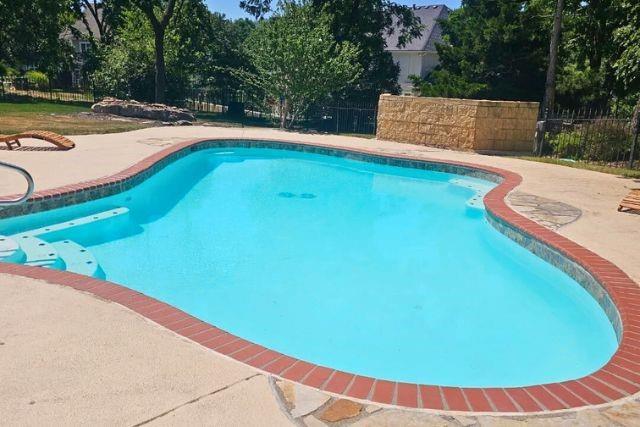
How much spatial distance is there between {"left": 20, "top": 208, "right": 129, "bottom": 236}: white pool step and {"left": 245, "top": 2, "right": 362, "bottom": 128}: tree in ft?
40.3

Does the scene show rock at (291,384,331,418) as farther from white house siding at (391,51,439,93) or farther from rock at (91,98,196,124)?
white house siding at (391,51,439,93)

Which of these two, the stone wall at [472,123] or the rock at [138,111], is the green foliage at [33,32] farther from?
the stone wall at [472,123]

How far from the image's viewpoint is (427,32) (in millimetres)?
47719

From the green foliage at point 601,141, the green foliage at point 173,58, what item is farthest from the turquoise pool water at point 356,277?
the green foliage at point 173,58

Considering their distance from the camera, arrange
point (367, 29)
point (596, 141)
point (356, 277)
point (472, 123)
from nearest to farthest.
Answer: point (356, 277), point (596, 141), point (472, 123), point (367, 29)

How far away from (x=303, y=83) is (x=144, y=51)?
1077 cm

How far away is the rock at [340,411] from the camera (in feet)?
9.62

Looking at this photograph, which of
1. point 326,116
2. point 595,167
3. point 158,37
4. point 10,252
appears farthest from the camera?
point 158,37

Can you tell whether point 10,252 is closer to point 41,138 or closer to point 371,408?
point 371,408

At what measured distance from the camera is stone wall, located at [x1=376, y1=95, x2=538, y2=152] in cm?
1625

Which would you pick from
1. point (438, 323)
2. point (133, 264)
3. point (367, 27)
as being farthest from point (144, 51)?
point (438, 323)

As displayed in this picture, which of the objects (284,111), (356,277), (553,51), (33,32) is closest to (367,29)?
(284,111)

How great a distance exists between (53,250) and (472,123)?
43.2ft

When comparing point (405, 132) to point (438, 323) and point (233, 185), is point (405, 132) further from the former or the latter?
point (438, 323)
